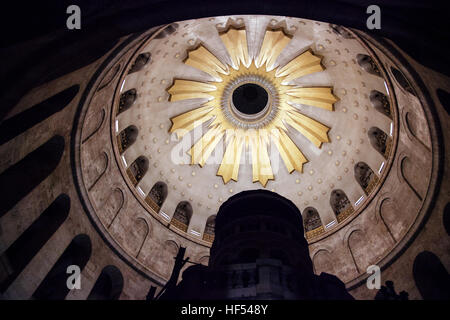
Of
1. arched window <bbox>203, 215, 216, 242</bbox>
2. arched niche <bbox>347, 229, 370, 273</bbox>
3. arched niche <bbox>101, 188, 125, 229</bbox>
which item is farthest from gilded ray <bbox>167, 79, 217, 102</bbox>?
arched niche <bbox>347, 229, 370, 273</bbox>

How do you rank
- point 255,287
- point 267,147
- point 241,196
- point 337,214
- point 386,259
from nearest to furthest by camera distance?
point 255,287
point 386,259
point 241,196
point 337,214
point 267,147

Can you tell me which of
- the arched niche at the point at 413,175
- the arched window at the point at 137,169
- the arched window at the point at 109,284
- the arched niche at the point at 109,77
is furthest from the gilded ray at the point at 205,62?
the arched window at the point at 109,284

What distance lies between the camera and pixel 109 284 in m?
18.0

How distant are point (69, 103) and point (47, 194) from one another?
398cm

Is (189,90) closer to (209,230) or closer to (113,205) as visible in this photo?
(113,205)

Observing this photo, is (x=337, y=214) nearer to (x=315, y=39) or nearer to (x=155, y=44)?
(x=315, y=39)

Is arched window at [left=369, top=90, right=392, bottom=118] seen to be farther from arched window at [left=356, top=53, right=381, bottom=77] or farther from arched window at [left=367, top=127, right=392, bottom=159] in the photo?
arched window at [left=356, top=53, right=381, bottom=77]

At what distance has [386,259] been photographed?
56.1 ft

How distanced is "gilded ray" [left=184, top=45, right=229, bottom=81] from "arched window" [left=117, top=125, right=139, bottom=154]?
5219 mm

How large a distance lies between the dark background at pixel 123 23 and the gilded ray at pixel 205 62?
10567 mm

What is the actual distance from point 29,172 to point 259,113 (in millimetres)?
15263

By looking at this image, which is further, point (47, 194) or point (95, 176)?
point (95, 176)

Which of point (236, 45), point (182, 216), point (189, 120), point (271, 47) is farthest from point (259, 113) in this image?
point (182, 216)
